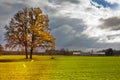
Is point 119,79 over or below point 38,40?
below

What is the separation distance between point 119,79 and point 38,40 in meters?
67.9

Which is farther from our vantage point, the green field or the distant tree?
the distant tree

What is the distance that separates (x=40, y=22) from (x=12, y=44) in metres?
10.8

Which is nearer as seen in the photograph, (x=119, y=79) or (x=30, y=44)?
(x=119, y=79)

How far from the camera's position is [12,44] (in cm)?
9212

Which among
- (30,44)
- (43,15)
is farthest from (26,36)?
(43,15)

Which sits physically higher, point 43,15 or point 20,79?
point 43,15

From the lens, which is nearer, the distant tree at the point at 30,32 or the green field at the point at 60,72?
the green field at the point at 60,72

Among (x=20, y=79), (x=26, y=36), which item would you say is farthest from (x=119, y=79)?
(x=26, y=36)

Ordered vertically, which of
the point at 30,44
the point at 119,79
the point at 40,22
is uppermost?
the point at 40,22

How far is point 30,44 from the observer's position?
307 feet

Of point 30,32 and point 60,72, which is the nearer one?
point 60,72

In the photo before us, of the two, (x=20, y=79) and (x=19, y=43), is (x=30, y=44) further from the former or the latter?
(x=20, y=79)

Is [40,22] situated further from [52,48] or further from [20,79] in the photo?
[20,79]
